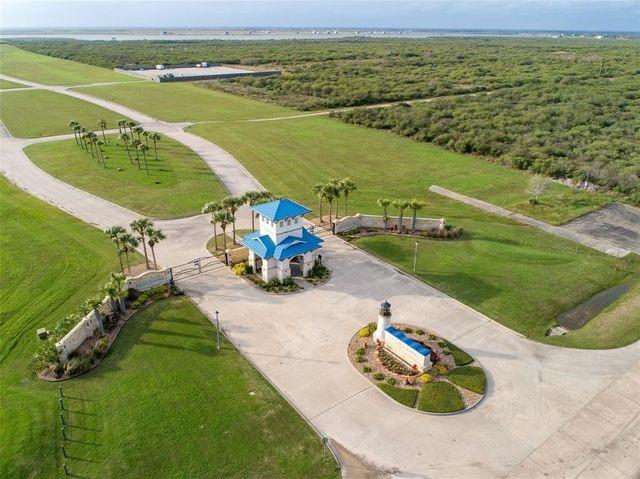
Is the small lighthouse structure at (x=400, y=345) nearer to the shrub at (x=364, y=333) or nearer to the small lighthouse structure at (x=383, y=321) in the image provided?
the small lighthouse structure at (x=383, y=321)

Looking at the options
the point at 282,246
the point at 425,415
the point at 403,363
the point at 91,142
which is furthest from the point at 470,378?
the point at 91,142

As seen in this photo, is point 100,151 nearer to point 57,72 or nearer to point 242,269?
point 242,269

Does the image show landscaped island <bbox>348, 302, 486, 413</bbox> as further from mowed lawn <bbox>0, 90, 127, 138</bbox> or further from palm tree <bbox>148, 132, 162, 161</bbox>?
mowed lawn <bbox>0, 90, 127, 138</bbox>

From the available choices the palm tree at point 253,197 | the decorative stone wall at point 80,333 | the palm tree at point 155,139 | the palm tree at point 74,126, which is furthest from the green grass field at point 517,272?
the palm tree at point 74,126

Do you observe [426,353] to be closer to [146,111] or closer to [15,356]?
[15,356]

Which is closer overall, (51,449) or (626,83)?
(51,449)

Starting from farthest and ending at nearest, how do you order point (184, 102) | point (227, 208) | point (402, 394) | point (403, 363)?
1. point (184, 102)
2. point (227, 208)
3. point (403, 363)
4. point (402, 394)

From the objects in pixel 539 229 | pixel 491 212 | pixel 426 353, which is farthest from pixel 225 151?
pixel 426 353
